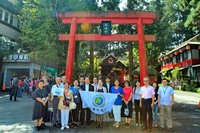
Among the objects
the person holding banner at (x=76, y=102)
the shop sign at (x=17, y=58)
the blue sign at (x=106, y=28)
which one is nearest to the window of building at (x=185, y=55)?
the shop sign at (x=17, y=58)

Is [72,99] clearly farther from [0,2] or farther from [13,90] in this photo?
[0,2]

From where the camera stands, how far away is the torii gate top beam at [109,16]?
962 centimetres

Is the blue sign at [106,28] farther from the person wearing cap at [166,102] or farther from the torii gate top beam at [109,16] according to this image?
the person wearing cap at [166,102]

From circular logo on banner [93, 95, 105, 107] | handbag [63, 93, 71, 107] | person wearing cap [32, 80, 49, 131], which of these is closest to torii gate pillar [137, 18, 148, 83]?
circular logo on banner [93, 95, 105, 107]

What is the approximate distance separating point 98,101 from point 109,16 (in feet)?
15.3

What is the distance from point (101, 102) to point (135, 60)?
23645 millimetres

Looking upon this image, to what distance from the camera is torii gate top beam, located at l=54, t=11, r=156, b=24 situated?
9.62m

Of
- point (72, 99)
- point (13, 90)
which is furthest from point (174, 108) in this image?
point (13, 90)

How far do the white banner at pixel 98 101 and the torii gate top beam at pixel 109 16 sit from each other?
4313 millimetres

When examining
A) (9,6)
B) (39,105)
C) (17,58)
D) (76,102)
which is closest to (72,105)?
(76,102)

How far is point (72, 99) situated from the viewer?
680 cm

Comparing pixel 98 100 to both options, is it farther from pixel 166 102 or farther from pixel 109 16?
pixel 109 16

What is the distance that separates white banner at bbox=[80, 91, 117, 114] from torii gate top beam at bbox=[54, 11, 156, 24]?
4.31 metres

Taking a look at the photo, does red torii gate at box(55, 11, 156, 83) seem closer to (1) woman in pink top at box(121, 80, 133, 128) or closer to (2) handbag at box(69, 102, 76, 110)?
(1) woman in pink top at box(121, 80, 133, 128)
